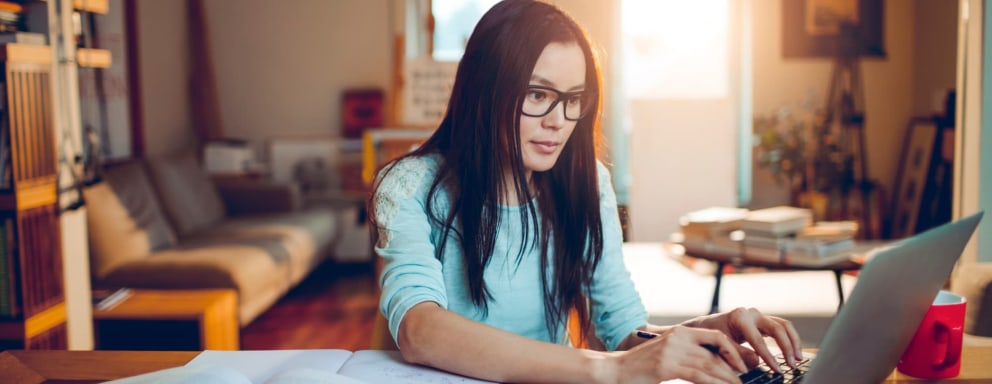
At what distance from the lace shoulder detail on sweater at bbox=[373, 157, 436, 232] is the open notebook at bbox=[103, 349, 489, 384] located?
203 millimetres

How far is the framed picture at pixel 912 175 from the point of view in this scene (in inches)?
200

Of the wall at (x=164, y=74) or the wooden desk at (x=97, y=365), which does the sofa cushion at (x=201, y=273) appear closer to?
the wall at (x=164, y=74)

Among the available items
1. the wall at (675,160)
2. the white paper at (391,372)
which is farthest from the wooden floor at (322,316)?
the white paper at (391,372)

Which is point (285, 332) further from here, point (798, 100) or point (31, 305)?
point (798, 100)

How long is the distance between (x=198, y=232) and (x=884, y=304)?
13.5 ft

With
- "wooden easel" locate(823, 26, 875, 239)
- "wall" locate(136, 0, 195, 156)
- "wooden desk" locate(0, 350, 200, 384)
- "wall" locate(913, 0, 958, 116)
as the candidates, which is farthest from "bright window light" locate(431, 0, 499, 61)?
"wooden desk" locate(0, 350, 200, 384)

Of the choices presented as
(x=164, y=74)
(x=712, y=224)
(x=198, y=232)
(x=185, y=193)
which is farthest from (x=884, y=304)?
(x=164, y=74)

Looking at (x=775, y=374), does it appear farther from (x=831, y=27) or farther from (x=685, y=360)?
(x=831, y=27)

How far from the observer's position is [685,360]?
38.1 inches

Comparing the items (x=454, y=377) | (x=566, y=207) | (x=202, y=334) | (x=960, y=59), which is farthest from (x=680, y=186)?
(x=454, y=377)

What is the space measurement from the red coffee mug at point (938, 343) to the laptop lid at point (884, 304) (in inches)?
5.7

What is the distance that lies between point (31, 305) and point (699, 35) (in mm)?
4082

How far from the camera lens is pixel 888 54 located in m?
5.57

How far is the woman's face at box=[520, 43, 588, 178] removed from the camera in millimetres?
1234
